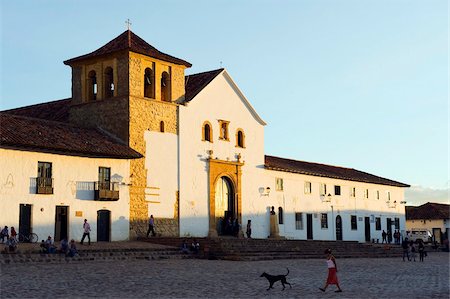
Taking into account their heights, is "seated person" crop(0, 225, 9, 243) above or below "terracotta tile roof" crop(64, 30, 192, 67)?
below

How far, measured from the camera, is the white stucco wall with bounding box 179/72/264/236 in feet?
134

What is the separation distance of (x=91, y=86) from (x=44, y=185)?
985cm

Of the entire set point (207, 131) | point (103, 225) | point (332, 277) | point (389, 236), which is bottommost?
point (332, 277)

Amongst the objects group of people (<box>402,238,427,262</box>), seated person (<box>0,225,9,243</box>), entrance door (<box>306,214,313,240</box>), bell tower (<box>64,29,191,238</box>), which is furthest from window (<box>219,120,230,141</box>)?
seated person (<box>0,225,9,243</box>)

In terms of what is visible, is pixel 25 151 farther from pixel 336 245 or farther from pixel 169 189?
pixel 336 245

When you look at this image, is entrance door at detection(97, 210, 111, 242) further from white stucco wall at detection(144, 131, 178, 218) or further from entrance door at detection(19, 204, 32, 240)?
entrance door at detection(19, 204, 32, 240)

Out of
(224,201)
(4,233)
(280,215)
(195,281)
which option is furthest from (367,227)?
(195,281)

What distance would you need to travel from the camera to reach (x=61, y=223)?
111 feet

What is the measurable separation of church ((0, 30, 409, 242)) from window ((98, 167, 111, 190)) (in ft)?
0.24

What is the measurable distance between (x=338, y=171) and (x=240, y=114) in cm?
1445

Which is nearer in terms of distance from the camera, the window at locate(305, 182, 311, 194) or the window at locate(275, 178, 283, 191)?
the window at locate(275, 178, 283, 191)

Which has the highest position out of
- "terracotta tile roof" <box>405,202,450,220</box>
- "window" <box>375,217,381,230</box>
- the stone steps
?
"terracotta tile roof" <box>405,202,450,220</box>

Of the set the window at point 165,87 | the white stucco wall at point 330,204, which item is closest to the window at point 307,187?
the white stucco wall at point 330,204

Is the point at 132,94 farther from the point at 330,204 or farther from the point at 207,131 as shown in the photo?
the point at 330,204
